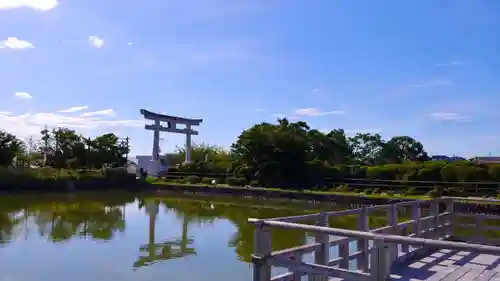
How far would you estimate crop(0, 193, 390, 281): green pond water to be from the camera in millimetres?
7969

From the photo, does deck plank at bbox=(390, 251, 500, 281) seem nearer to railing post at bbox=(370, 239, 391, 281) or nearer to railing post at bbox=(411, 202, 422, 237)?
railing post at bbox=(411, 202, 422, 237)

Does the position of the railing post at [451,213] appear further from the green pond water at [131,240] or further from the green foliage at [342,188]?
the green foliage at [342,188]

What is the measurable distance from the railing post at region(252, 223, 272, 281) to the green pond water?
438 cm

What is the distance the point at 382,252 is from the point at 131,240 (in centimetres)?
919

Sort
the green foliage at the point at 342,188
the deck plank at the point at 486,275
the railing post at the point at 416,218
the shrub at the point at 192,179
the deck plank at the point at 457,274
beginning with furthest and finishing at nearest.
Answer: the shrub at the point at 192,179
the green foliage at the point at 342,188
the railing post at the point at 416,218
the deck plank at the point at 457,274
the deck plank at the point at 486,275

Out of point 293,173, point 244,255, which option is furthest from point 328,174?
point 244,255

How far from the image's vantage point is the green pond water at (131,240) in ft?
26.1

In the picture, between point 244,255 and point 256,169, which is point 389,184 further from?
point 244,255

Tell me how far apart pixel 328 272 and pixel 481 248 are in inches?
36.6

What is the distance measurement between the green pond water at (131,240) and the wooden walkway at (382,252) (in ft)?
7.88

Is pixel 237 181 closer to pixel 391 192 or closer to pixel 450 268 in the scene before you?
pixel 391 192

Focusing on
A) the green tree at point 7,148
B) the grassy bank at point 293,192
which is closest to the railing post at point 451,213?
the grassy bank at point 293,192

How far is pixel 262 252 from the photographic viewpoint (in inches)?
132

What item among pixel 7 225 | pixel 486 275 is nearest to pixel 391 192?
pixel 7 225
